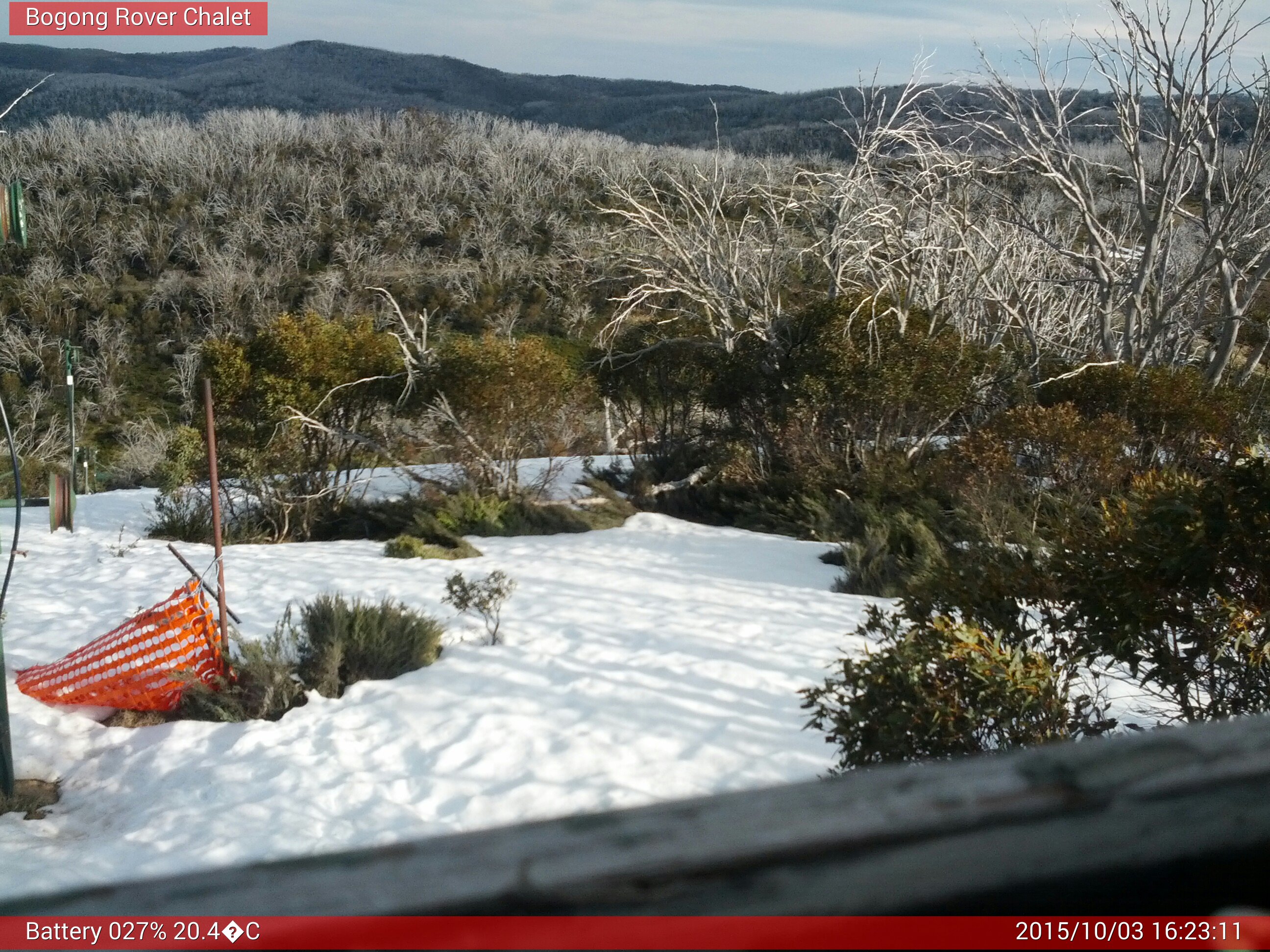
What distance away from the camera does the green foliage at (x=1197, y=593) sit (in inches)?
129

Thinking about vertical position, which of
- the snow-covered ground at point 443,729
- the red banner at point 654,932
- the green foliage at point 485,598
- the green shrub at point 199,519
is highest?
the red banner at point 654,932

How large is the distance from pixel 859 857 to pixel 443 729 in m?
4.40

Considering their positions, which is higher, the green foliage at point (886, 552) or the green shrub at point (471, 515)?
the green foliage at point (886, 552)

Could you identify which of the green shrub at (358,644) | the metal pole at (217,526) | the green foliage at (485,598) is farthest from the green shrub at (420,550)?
the metal pole at (217,526)

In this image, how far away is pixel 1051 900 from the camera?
60 centimetres

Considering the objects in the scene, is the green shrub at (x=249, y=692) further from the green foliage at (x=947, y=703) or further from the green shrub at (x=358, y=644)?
the green foliage at (x=947, y=703)

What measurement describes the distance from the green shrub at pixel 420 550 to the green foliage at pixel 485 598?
6.77ft

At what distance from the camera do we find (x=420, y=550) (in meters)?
8.66

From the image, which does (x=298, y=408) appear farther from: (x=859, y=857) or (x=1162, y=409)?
(x=859, y=857)

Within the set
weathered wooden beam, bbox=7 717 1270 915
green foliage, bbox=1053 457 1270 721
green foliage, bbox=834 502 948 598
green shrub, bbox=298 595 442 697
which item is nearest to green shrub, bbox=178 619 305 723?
green shrub, bbox=298 595 442 697

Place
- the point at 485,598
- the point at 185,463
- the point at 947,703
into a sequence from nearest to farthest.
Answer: the point at 947,703 < the point at 485,598 < the point at 185,463

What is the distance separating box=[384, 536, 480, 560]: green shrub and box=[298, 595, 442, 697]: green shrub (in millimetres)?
2655

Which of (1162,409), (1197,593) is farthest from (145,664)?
(1162,409)

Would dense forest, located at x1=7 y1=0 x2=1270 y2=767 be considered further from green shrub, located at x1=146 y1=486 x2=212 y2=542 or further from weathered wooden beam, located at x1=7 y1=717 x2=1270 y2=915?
weathered wooden beam, located at x1=7 y1=717 x2=1270 y2=915
